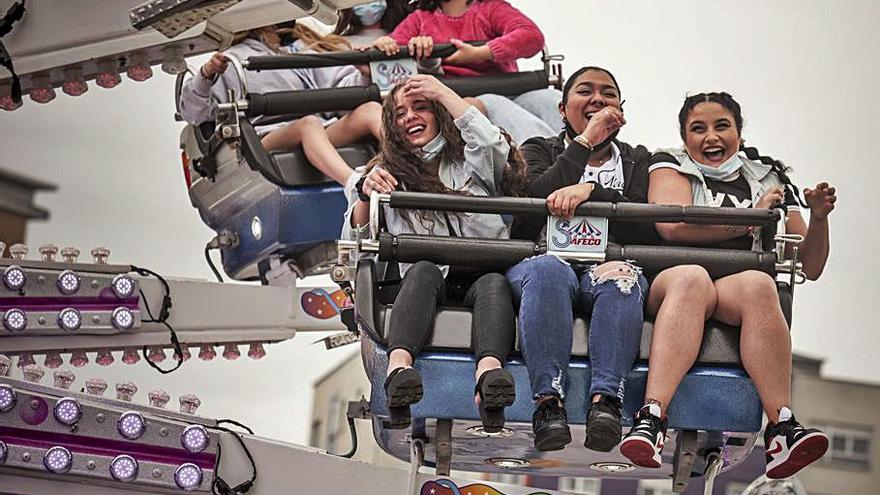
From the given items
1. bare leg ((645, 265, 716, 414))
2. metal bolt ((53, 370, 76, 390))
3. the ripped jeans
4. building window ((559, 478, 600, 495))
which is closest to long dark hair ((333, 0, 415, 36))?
metal bolt ((53, 370, 76, 390))

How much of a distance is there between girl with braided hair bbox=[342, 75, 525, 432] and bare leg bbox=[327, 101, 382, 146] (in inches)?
46.8

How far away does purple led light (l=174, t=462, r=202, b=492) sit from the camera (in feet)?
15.8

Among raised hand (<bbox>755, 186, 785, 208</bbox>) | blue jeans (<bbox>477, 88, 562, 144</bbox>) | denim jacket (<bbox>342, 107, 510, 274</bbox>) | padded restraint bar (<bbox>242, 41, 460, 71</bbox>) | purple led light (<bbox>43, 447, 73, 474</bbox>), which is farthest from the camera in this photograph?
padded restraint bar (<bbox>242, 41, 460, 71</bbox>)

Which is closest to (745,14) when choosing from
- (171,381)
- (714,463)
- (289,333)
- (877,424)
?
(289,333)

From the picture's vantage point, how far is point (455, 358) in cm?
434

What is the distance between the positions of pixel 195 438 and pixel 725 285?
1659 mm

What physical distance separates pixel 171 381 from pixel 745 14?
3.65m

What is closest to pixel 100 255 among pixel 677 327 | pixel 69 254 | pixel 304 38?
pixel 69 254

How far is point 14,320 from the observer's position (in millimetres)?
5461

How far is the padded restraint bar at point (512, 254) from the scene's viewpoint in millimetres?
4441

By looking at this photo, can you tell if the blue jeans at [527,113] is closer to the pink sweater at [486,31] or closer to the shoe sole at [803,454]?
the pink sweater at [486,31]

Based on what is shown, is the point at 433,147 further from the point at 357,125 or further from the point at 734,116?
the point at 357,125

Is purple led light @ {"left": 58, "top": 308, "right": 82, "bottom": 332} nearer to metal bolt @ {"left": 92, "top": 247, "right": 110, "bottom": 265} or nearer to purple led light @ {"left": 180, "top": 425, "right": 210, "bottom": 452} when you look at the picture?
metal bolt @ {"left": 92, "top": 247, "right": 110, "bottom": 265}

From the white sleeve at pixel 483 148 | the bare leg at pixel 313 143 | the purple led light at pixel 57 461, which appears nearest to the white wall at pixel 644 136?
the bare leg at pixel 313 143
